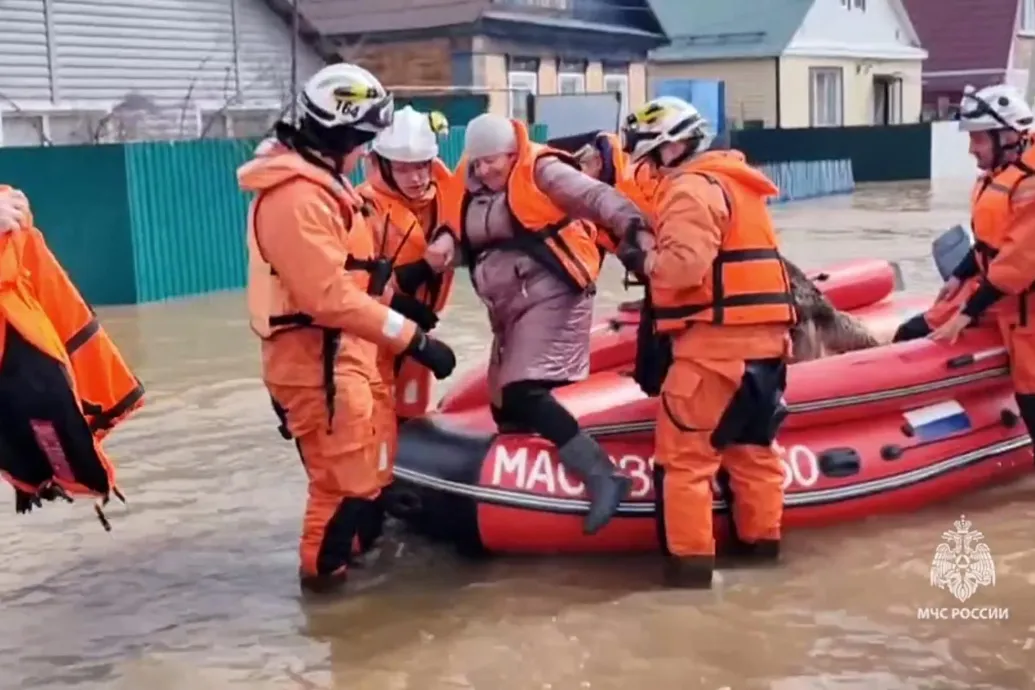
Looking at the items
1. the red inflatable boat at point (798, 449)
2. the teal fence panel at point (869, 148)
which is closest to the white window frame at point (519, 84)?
the teal fence panel at point (869, 148)

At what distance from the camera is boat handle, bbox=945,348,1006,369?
604 centimetres

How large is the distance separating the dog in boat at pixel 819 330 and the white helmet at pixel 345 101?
7.76 feet

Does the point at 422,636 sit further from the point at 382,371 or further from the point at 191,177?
the point at 191,177

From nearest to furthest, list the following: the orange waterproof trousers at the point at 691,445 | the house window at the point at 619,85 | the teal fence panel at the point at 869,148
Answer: the orange waterproof trousers at the point at 691,445, the house window at the point at 619,85, the teal fence panel at the point at 869,148

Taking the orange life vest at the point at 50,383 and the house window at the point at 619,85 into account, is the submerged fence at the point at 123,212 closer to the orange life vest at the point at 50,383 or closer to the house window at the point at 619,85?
the orange life vest at the point at 50,383

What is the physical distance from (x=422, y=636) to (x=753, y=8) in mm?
29484

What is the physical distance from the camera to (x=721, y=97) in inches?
1074

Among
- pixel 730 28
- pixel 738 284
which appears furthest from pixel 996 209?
pixel 730 28

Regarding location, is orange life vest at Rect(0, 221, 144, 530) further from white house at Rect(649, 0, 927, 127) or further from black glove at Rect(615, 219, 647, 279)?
white house at Rect(649, 0, 927, 127)

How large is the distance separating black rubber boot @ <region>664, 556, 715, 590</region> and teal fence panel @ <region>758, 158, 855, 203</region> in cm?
1970

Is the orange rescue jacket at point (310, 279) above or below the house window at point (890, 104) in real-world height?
above

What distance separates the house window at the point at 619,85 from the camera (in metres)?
26.2

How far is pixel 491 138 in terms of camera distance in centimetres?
520

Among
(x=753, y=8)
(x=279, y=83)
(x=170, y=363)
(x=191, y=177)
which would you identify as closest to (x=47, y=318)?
(x=170, y=363)
